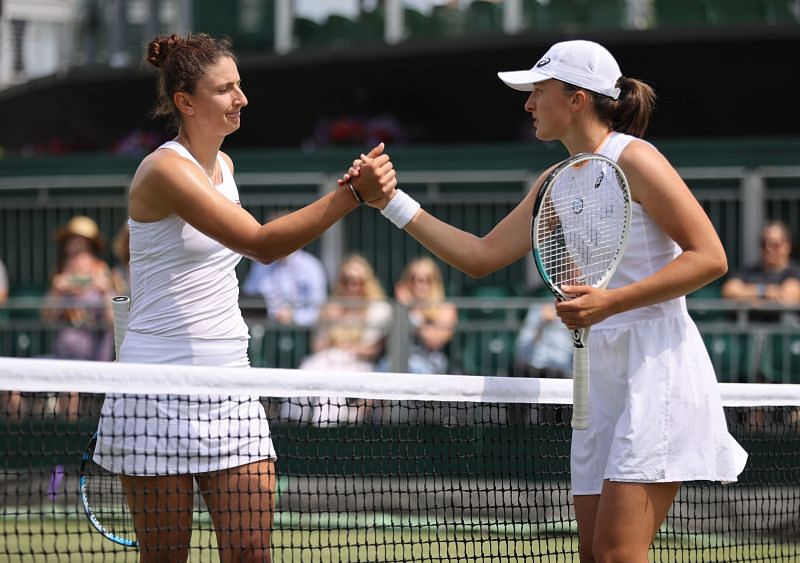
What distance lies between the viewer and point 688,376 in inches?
146

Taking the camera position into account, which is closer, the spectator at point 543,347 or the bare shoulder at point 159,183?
the bare shoulder at point 159,183

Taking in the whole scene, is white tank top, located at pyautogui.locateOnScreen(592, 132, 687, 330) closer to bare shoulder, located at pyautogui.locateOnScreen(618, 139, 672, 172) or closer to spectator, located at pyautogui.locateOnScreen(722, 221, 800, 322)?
bare shoulder, located at pyautogui.locateOnScreen(618, 139, 672, 172)

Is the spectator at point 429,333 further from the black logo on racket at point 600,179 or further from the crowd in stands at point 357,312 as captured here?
the black logo on racket at point 600,179

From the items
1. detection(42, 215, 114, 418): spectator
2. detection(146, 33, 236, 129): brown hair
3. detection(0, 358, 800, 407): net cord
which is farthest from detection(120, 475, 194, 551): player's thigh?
detection(42, 215, 114, 418): spectator

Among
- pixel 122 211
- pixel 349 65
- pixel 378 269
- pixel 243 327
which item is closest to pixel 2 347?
pixel 122 211

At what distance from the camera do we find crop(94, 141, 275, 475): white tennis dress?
145 inches

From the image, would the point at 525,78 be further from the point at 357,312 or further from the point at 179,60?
the point at 357,312

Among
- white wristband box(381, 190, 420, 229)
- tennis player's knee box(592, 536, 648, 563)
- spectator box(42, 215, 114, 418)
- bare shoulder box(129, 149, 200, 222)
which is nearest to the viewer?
tennis player's knee box(592, 536, 648, 563)

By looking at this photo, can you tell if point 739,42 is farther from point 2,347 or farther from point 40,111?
point 40,111

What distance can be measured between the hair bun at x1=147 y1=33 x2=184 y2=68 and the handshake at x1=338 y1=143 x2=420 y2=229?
646 millimetres

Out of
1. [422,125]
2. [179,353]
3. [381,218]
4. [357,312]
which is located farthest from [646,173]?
[422,125]

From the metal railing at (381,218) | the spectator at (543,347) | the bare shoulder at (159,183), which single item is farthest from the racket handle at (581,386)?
the metal railing at (381,218)

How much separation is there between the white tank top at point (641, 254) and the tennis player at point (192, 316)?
815 millimetres

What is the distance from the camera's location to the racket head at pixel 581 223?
366cm
